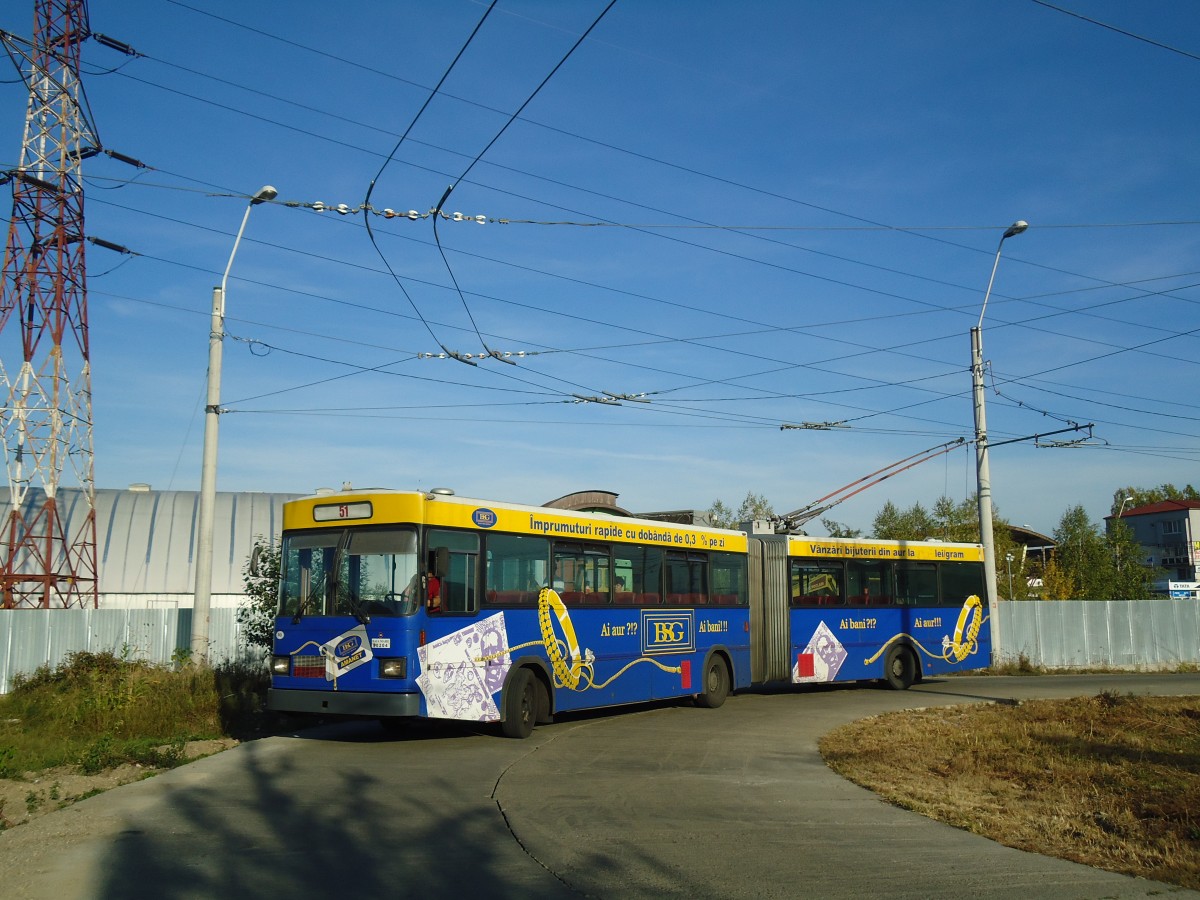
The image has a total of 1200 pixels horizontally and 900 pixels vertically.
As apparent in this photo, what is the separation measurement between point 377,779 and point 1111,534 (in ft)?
180

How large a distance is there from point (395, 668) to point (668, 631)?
6.49 m

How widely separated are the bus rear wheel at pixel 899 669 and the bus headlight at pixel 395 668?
547 inches

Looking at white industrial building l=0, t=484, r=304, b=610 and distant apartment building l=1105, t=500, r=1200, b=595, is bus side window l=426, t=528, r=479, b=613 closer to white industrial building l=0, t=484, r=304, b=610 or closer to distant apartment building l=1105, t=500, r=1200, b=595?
white industrial building l=0, t=484, r=304, b=610

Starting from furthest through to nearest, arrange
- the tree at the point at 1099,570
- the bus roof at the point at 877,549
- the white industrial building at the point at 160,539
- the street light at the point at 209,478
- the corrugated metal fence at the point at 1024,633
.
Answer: the tree at the point at 1099,570 < the white industrial building at the point at 160,539 < the corrugated metal fence at the point at 1024,633 < the bus roof at the point at 877,549 < the street light at the point at 209,478

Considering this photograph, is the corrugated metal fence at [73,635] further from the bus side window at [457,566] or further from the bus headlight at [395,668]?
the bus headlight at [395,668]

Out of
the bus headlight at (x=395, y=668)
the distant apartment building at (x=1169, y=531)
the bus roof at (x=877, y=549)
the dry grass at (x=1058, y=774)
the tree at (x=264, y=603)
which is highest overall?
the distant apartment building at (x=1169, y=531)

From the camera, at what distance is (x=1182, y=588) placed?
46594 millimetres

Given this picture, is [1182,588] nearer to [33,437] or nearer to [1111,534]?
[1111,534]

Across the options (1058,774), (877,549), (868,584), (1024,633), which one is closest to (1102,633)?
(1024,633)

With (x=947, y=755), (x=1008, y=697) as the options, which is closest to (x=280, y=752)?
(x=947, y=755)

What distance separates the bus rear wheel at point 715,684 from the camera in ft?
61.2

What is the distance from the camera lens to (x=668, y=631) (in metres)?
17.6

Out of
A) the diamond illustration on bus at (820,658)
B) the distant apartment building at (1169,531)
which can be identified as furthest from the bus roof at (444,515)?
the distant apartment building at (1169,531)

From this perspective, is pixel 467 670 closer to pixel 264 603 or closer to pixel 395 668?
pixel 395 668
